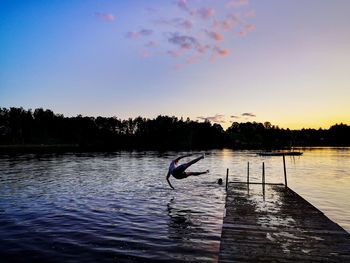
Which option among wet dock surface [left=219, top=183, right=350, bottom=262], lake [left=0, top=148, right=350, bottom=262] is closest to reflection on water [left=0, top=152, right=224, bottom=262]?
lake [left=0, top=148, right=350, bottom=262]

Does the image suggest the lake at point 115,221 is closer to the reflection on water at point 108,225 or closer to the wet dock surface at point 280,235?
the reflection on water at point 108,225

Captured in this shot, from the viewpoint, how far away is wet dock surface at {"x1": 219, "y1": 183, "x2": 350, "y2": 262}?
12484 millimetres

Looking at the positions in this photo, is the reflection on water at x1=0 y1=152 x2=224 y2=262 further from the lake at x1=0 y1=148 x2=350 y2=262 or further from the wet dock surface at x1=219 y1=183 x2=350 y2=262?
the wet dock surface at x1=219 y1=183 x2=350 y2=262

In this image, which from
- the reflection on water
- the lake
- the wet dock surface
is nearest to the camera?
the wet dock surface

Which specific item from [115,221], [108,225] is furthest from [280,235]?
[115,221]

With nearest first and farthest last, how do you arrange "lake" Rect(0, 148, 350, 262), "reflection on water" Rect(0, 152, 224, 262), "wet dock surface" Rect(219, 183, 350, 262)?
"wet dock surface" Rect(219, 183, 350, 262)
"reflection on water" Rect(0, 152, 224, 262)
"lake" Rect(0, 148, 350, 262)

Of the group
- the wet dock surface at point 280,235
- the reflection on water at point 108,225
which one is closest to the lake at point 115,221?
the reflection on water at point 108,225

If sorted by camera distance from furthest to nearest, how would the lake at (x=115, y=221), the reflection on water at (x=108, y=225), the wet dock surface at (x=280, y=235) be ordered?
the lake at (x=115, y=221) → the reflection on water at (x=108, y=225) → the wet dock surface at (x=280, y=235)

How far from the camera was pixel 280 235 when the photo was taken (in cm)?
1563

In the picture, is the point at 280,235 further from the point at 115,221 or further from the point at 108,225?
the point at 115,221

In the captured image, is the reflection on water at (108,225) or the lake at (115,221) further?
the lake at (115,221)

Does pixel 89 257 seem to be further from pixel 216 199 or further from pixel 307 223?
pixel 216 199

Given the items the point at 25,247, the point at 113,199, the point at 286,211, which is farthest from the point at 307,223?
the point at 113,199

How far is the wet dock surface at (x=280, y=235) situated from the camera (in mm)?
12484
